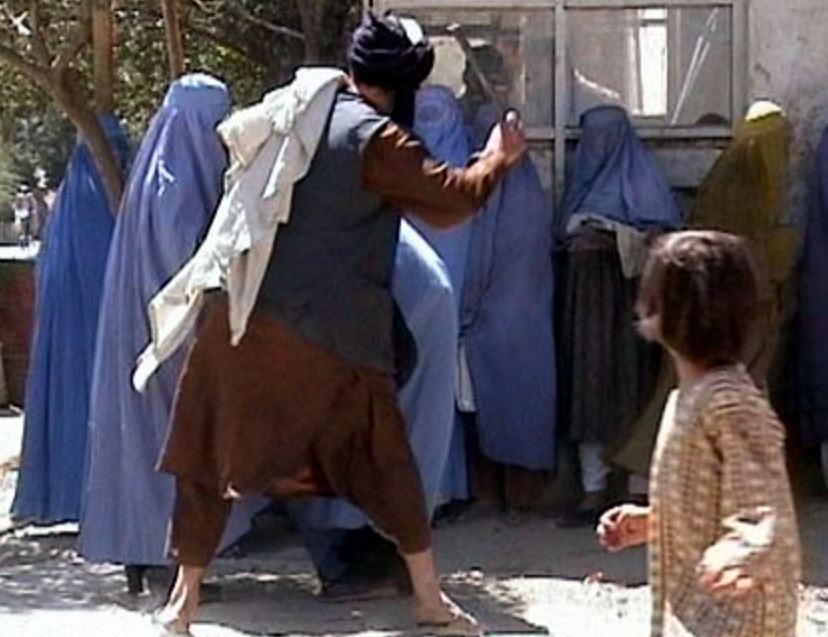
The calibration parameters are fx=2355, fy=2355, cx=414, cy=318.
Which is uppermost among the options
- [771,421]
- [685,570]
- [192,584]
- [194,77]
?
[194,77]

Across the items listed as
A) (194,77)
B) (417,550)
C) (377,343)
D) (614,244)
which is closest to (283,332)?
(377,343)

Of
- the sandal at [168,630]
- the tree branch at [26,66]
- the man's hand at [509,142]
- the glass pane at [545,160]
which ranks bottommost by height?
the sandal at [168,630]

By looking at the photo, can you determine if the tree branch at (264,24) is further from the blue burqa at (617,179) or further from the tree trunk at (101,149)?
the blue burqa at (617,179)

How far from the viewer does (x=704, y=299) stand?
4.18 meters

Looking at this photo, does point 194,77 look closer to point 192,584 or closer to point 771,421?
point 192,584

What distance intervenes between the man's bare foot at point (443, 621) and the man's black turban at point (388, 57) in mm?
1497

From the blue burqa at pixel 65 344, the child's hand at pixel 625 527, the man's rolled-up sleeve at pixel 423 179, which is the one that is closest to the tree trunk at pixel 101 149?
the blue burqa at pixel 65 344

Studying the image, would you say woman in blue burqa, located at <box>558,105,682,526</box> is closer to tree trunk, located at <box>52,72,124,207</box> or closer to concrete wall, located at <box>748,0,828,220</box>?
concrete wall, located at <box>748,0,828,220</box>

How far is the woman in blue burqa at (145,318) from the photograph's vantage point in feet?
24.2

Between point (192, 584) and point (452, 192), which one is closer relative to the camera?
point (452, 192)

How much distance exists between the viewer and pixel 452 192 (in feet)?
20.6

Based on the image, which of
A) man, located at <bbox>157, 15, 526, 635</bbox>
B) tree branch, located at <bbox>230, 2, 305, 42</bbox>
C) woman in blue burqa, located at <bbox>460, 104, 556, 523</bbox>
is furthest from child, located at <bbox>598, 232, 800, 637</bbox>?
tree branch, located at <bbox>230, 2, 305, 42</bbox>

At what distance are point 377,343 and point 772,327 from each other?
96.8 inches

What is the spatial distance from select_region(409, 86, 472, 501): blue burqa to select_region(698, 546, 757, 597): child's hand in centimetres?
463
